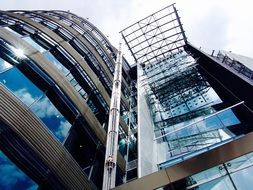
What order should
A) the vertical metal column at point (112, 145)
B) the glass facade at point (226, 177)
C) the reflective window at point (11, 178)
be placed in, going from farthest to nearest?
the vertical metal column at point (112, 145) → the reflective window at point (11, 178) → the glass facade at point (226, 177)

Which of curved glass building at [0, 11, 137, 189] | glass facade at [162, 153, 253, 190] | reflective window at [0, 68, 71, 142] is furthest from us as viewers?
reflective window at [0, 68, 71, 142]

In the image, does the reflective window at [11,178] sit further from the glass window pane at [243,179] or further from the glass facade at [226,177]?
the glass window pane at [243,179]

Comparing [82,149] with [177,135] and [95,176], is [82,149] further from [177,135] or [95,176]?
[177,135]

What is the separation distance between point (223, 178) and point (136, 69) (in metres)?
29.5

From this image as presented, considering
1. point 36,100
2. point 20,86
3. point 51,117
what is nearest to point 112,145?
point 51,117

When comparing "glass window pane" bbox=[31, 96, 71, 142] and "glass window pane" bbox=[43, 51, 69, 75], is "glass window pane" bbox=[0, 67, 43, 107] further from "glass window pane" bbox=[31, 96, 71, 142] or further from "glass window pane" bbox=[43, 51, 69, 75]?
"glass window pane" bbox=[43, 51, 69, 75]

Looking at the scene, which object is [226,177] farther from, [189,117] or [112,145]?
[189,117]

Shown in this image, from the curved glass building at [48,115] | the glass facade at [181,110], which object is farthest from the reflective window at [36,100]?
the glass facade at [181,110]

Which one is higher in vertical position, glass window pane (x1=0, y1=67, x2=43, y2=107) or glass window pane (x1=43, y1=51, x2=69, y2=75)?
glass window pane (x1=43, y1=51, x2=69, y2=75)

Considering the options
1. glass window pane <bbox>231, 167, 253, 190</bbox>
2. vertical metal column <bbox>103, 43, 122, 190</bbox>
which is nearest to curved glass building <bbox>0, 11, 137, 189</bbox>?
vertical metal column <bbox>103, 43, 122, 190</bbox>

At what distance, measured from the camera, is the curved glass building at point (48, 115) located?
11.2 m

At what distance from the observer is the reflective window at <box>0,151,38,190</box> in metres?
10.5

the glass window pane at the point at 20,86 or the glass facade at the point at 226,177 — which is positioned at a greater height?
the glass window pane at the point at 20,86

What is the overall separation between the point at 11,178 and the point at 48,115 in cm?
405
